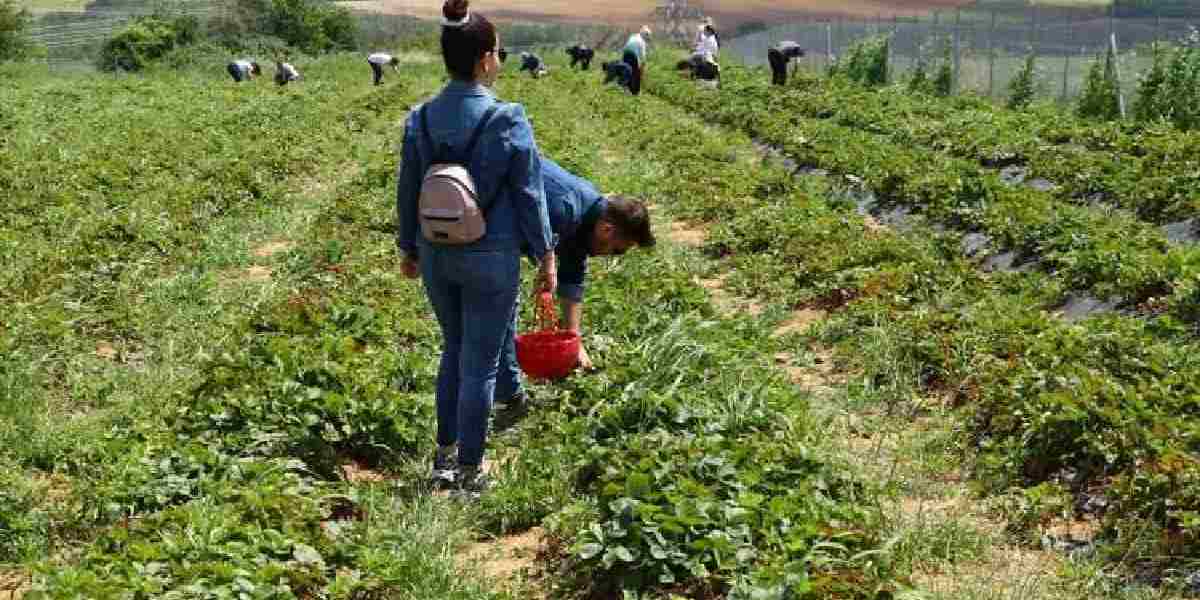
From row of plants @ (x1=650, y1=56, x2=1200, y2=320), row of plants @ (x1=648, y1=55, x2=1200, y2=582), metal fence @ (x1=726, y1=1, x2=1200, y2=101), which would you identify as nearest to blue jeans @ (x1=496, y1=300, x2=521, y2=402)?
row of plants @ (x1=648, y1=55, x2=1200, y2=582)

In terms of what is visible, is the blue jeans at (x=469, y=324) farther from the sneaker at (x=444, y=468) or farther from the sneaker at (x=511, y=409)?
the sneaker at (x=511, y=409)

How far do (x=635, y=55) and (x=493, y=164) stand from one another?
67.1ft

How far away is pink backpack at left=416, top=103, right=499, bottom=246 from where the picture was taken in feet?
14.4

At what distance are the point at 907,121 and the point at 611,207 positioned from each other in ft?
40.9

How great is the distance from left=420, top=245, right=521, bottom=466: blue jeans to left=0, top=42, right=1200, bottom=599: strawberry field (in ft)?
1.02

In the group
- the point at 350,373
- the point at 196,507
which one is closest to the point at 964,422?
the point at 350,373

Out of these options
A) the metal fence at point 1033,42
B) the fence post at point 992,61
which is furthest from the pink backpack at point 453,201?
the fence post at point 992,61

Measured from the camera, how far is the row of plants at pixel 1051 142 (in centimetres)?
1011

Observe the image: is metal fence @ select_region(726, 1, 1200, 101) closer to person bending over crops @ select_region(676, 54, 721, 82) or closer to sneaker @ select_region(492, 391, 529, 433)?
person bending over crops @ select_region(676, 54, 721, 82)

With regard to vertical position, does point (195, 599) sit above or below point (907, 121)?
above

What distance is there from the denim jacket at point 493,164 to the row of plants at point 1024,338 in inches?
92.2

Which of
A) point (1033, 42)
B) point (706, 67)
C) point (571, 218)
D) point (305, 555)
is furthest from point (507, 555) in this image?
point (1033, 42)

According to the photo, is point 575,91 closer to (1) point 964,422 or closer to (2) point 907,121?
(2) point 907,121

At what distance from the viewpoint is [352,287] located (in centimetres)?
793
